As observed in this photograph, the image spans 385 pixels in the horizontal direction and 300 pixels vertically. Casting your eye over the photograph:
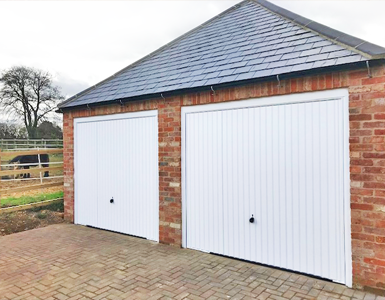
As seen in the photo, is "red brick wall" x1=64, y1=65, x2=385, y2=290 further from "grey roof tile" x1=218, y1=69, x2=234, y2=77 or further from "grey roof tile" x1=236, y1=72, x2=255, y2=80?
"grey roof tile" x1=218, y1=69, x2=234, y2=77

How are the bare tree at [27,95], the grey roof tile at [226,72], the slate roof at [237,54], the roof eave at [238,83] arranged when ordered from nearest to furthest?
the roof eave at [238,83], the slate roof at [237,54], the grey roof tile at [226,72], the bare tree at [27,95]

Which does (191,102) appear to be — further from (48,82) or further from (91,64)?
(48,82)

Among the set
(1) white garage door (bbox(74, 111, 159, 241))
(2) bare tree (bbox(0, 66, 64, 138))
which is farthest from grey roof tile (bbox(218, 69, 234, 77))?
(2) bare tree (bbox(0, 66, 64, 138))

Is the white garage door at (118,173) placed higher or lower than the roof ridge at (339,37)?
lower

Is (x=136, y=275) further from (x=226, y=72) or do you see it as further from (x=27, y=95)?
(x=27, y=95)

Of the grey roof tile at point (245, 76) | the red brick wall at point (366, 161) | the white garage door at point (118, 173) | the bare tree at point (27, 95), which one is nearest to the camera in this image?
the red brick wall at point (366, 161)

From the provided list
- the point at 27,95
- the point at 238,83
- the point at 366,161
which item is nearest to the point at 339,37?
the point at 238,83

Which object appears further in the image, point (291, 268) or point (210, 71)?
point (210, 71)

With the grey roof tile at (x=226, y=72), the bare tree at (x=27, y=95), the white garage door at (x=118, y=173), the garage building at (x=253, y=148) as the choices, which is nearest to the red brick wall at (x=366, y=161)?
the garage building at (x=253, y=148)

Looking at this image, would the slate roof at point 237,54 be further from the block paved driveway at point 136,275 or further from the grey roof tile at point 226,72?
the block paved driveway at point 136,275

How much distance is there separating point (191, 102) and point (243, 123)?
1.10 meters

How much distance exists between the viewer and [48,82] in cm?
2661

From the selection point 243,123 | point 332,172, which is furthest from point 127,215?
point 332,172

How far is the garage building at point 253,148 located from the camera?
12.6 ft
